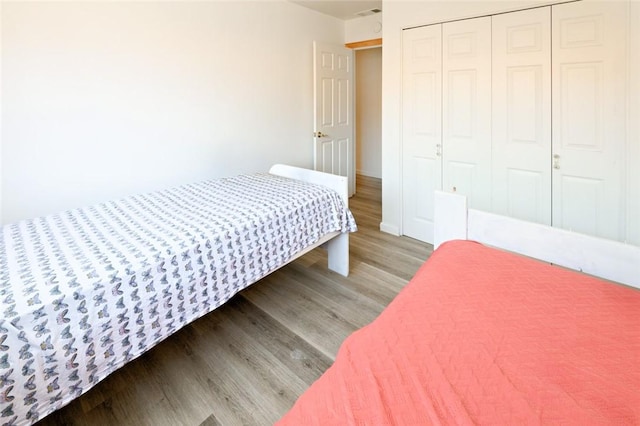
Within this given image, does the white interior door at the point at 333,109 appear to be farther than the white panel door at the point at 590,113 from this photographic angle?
Yes

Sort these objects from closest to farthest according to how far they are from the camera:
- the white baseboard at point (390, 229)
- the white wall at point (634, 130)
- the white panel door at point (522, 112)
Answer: the white wall at point (634, 130) < the white panel door at point (522, 112) < the white baseboard at point (390, 229)

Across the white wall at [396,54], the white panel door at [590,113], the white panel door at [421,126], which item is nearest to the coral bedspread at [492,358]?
the white panel door at [590,113]

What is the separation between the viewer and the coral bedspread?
28.2 inches

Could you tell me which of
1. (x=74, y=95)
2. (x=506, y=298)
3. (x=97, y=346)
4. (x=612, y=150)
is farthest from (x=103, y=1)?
(x=612, y=150)

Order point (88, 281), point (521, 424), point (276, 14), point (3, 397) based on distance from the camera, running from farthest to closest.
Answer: point (276, 14), point (88, 281), point (3, 397), point (521, 424)

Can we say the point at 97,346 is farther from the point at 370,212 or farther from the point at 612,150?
the point at 370,212

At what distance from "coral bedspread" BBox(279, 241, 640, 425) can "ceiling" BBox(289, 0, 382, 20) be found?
3475 mm

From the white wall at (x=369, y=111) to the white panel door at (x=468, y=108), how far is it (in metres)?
3.10

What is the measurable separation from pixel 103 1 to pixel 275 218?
1.90 metres

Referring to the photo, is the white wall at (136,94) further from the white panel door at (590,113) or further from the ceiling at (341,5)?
the white panel door at (590,113)

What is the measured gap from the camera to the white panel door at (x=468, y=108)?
2758mm

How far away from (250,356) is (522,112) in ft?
8.23

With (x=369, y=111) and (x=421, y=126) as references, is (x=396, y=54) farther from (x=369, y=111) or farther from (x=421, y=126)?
(x=369, y=111)

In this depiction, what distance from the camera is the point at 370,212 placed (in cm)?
436
